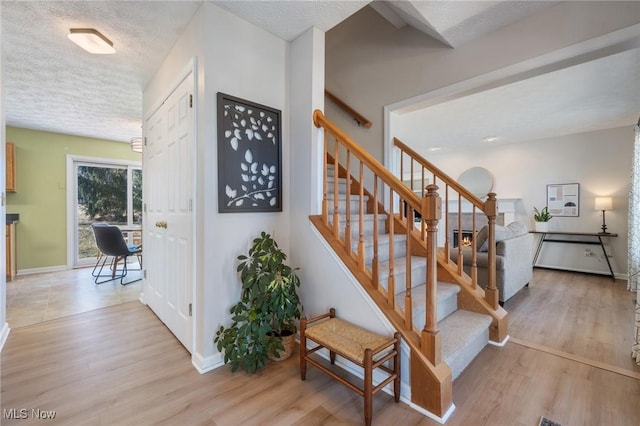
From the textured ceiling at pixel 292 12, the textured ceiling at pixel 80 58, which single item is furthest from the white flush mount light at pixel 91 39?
the textured ceiling at pixel 292 12

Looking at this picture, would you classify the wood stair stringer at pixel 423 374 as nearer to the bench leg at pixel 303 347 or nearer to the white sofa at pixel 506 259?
the bench leg at pixel 303 347

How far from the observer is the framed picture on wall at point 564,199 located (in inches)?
193

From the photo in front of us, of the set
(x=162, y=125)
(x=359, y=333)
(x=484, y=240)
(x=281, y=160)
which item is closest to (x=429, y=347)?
(x=359, y=333)

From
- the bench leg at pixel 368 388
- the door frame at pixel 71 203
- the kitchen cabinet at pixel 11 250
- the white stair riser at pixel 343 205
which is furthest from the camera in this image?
the door frame at pixel 71 203

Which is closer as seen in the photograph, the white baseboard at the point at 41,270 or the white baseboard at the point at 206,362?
the white baseboard at the point at 206,362

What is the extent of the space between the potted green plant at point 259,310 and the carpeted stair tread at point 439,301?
0.76 metres

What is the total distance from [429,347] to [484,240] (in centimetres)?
217

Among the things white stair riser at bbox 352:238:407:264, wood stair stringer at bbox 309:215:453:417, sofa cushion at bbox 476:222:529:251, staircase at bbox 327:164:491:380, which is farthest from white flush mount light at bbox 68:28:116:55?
sofa cushion at bbox 476:222:529:251

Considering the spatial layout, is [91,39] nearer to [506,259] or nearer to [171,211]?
[171,211]

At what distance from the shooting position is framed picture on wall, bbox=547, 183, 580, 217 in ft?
16.1

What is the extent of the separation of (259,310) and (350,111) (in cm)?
244

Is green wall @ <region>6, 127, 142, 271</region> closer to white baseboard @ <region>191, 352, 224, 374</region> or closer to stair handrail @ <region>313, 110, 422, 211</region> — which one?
white baseboard @ <region>191, 352, 224, 374</region>

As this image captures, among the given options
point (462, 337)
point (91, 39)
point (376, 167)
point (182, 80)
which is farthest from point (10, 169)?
point (462, 337)

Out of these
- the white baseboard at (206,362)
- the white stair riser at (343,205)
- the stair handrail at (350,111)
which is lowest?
the white baseboard at (206,362)
